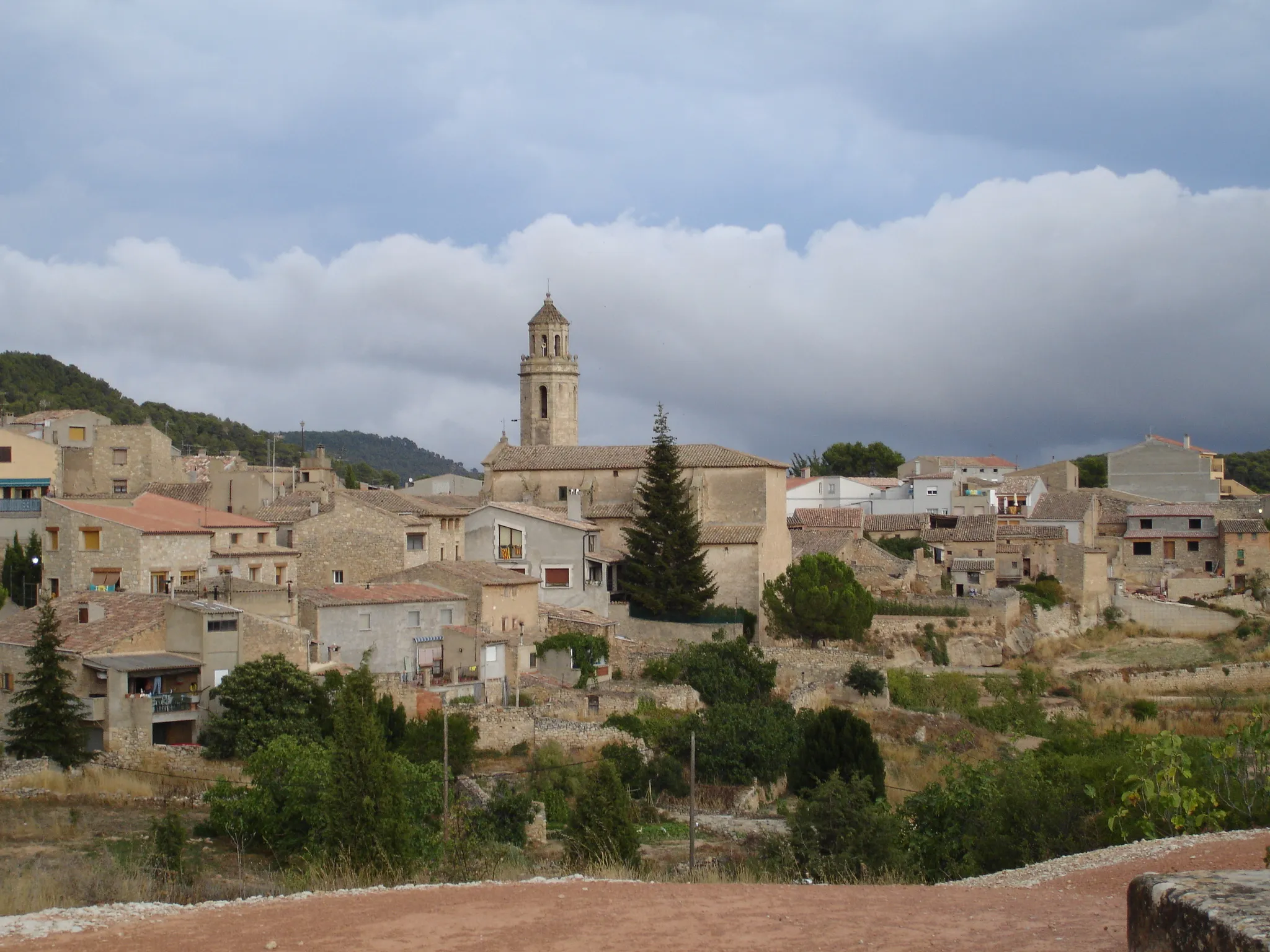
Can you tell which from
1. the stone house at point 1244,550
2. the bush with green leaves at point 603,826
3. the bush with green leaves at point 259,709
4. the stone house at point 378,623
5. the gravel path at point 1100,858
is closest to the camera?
the gravel path at point 1100,858

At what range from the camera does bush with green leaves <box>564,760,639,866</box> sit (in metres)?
15.9

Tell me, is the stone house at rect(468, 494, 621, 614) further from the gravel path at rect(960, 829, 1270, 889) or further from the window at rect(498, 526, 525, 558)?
the gravel path at rect(960, 829, 1270, 889)

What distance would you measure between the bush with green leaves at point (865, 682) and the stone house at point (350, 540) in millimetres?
12419

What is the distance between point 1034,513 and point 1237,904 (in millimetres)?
54464

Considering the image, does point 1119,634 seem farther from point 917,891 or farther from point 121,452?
point 917,891

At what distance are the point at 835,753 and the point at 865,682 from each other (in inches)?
444

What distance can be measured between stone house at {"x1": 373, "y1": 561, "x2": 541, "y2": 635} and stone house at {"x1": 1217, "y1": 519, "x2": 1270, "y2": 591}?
3410 cm

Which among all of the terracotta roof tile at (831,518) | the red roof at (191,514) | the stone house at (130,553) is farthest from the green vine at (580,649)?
the terracotta roof tile at (831,518)

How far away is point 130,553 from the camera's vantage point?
1230 inches

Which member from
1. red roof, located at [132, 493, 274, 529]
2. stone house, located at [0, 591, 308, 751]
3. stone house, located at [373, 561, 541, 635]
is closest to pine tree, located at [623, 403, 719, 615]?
stone house, located at [373, 561, 541, 635]

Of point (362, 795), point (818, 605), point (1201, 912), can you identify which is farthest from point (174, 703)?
point (1201, 912)

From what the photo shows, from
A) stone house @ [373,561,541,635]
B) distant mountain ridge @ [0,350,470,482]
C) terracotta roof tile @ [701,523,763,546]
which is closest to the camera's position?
stone house @ [373,561,541,635]

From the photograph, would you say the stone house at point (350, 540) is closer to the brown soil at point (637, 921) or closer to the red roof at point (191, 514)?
the red roof at point (191, 514)

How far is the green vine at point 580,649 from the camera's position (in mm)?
33469
